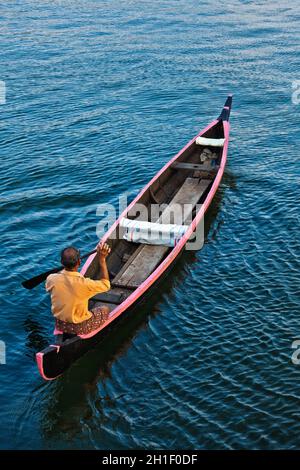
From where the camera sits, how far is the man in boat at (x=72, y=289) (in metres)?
13.6

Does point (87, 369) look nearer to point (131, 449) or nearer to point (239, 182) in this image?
point (131, 449)

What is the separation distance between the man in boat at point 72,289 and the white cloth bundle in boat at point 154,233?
4.86 m

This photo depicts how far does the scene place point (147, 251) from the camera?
19094 millimetres

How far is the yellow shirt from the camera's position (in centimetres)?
1370

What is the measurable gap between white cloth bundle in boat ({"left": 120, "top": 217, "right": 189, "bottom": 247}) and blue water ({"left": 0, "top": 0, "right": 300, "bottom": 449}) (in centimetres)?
89

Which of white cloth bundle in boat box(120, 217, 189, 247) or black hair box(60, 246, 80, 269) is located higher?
black hair box(60, 246, 80, 269)

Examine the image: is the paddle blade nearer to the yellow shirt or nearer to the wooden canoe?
the wooden canoe

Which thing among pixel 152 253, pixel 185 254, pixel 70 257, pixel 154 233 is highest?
pixel 70 257

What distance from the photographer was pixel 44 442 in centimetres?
1318

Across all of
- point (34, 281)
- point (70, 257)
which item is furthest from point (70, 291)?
point (34, 281)

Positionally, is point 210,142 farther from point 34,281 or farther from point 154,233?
point 34,281

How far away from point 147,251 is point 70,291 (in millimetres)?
5597

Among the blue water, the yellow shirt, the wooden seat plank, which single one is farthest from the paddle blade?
the yellow shirt
